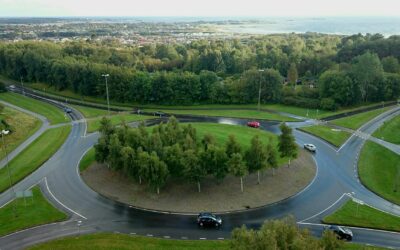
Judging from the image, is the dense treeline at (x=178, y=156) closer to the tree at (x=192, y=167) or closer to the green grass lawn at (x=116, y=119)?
the tree at (x=192, y=167)

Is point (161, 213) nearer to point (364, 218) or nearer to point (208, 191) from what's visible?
point (208, 191)

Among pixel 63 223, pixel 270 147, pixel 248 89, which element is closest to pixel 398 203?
pixel 270 147

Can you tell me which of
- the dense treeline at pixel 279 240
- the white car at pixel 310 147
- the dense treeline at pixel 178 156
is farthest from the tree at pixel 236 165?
the white car at pixel 310 147

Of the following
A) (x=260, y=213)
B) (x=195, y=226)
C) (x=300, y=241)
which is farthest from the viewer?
(x=260, y=213)

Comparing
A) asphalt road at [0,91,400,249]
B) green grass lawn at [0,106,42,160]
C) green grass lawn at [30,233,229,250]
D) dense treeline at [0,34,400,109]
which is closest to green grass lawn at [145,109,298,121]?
dense treeline at [0,34,400,109]

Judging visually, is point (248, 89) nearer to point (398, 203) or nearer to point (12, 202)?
point (398, 203)
